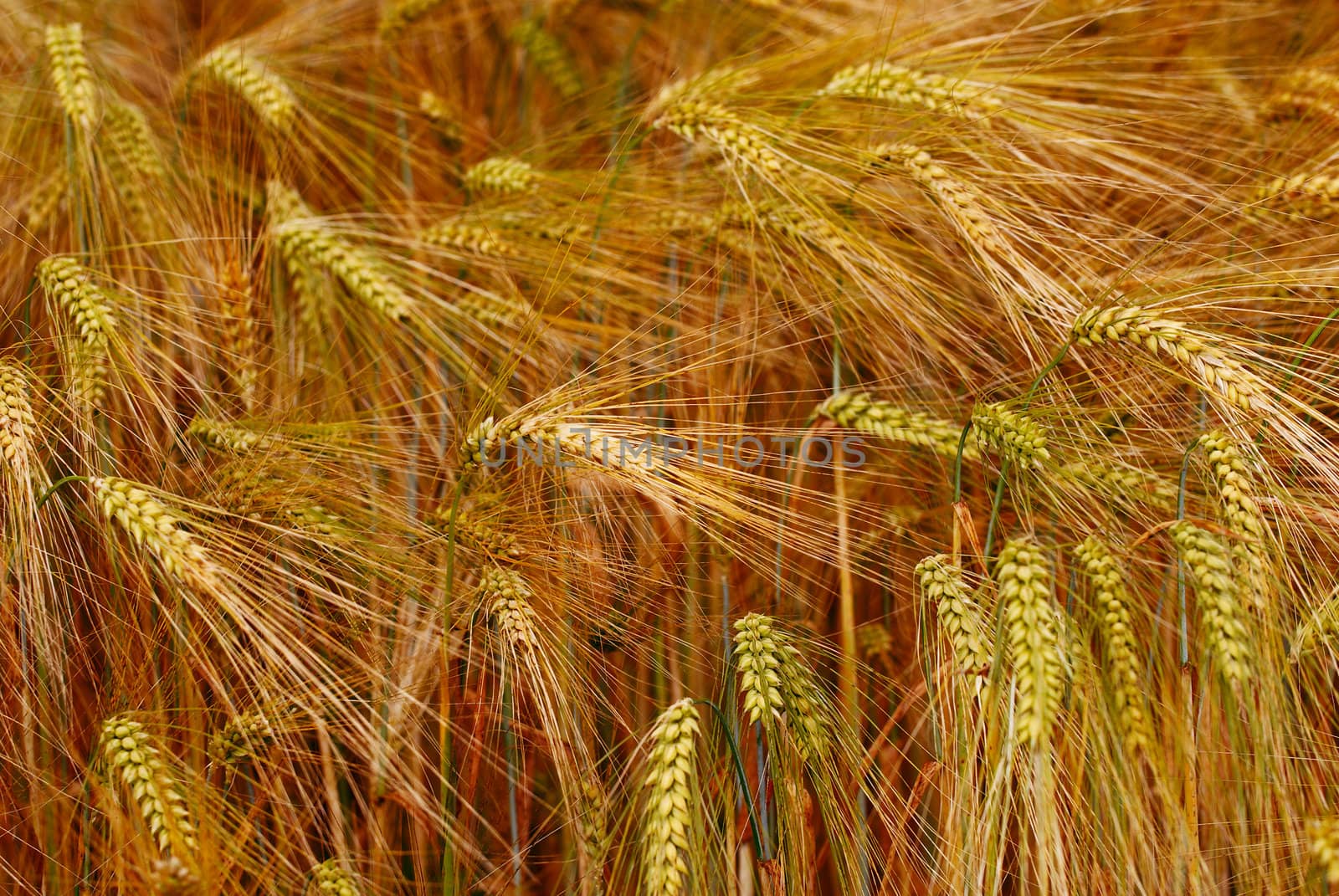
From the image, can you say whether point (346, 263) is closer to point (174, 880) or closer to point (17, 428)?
point (17, 428)

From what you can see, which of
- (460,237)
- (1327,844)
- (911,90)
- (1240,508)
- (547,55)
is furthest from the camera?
(547,55)

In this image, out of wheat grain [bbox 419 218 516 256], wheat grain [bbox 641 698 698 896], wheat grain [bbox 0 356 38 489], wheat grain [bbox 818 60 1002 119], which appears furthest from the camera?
wheat grain [bbox 419 218 516 256]

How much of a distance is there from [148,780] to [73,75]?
0.77 m

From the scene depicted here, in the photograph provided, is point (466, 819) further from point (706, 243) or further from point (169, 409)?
point (706, 243)

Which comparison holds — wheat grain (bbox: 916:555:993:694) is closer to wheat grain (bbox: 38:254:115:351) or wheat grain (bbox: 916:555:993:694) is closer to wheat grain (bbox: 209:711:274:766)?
wheat grain (bbox: 209:711:274:766)

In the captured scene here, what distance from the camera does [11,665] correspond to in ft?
2.81

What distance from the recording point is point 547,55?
1.45 m

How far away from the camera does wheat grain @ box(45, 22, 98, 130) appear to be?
3.46 feet

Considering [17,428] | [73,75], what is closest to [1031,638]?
[17,428]

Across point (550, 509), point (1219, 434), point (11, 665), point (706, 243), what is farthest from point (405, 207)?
point (1219, 434)

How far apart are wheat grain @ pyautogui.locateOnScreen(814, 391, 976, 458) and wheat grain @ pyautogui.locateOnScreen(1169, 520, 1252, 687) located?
0.78ft

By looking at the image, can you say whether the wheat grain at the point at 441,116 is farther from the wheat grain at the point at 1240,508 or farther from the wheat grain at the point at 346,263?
the wheat grain at the point at 1240,508

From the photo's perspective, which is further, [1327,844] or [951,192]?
[951,192]

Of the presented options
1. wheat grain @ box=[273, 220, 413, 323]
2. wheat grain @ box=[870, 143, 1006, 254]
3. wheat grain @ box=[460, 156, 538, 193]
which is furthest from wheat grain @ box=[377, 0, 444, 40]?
wheat grain @ box=[870, 143, 1006, 254]
